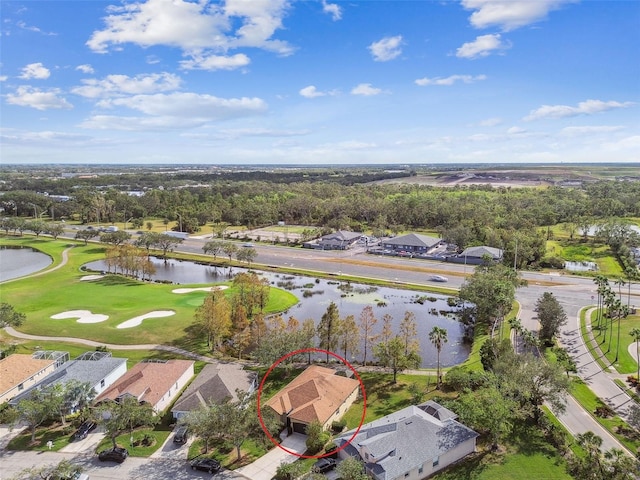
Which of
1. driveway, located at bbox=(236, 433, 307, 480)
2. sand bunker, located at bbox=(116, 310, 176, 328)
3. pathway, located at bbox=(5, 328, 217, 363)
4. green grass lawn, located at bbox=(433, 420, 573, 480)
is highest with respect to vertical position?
sand bunker, located at bbox=(116, 310, 176, 328)

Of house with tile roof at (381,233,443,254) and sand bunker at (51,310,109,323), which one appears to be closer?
sand bunker at (51,310,109,323)

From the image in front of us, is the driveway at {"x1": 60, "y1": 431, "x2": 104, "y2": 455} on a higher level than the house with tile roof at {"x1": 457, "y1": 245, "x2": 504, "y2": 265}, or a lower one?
lower

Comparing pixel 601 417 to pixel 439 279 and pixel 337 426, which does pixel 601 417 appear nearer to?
pixel 337 426

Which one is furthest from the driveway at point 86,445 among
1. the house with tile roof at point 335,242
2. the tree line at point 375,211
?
the tree line at point 375,211

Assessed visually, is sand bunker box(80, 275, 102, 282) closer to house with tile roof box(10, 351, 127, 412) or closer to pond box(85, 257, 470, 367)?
pond box(85, 257, 470, 367)

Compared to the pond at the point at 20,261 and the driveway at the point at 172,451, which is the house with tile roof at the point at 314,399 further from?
the pond at the point at 20,261

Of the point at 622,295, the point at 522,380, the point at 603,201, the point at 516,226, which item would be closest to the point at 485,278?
the point at 522,380

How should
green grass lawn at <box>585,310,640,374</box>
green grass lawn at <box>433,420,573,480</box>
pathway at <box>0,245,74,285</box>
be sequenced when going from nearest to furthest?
green grass lawn at <box>433,420,573,480</box>, green grass lawn at <box>585,310,640,374</box>, pathway at <box>0,245,74,285</box>

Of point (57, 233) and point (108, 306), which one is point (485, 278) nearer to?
point (108, 306)

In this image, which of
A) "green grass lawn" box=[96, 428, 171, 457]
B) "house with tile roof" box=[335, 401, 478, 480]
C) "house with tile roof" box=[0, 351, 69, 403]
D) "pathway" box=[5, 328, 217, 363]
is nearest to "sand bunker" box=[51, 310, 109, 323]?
"pathway" box=[5, 328, 217, 363]
